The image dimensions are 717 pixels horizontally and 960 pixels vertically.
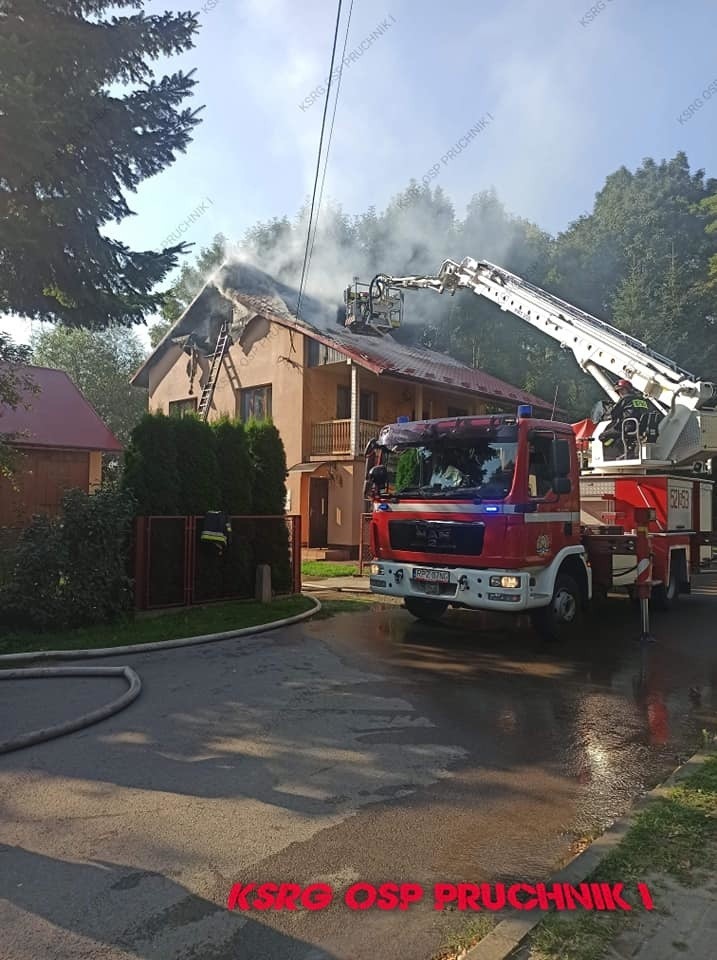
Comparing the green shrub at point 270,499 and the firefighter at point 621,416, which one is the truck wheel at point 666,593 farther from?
the green shrub at point 270,499

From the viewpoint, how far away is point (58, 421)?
1725 cm

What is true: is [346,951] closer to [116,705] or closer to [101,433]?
[116,705]

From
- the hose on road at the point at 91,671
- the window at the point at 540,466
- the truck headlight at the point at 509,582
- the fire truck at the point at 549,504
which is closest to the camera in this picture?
the hose on road at the point at 91,671

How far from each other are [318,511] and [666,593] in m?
12.4

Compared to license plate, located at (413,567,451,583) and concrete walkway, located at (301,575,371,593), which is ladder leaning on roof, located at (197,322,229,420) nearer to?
concrete walkway, located at (301,575,371,593)

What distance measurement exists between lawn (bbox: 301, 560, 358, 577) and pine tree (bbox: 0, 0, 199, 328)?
25.3 ft

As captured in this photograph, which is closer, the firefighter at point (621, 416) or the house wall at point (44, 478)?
the firefighter at point (621, 416)

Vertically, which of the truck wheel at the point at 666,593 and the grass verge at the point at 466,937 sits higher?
the truck wheel at the point at 666,593

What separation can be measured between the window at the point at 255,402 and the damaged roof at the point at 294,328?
2.13 meters

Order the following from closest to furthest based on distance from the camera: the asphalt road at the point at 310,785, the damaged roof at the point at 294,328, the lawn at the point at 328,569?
1. the asphalt road at the point at 310,785
2. the lawn at the point at 328,569
3. the damaged roof at the point at 294,328

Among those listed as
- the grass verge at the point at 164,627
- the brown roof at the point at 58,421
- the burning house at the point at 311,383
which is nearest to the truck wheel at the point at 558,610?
the grass verge at the point at 164,627

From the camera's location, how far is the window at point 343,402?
22766mm

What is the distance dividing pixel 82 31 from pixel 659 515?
11.1 m

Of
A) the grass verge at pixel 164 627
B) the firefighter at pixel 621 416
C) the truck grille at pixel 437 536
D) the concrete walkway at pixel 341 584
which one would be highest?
the firefighter at pixel 621 416
